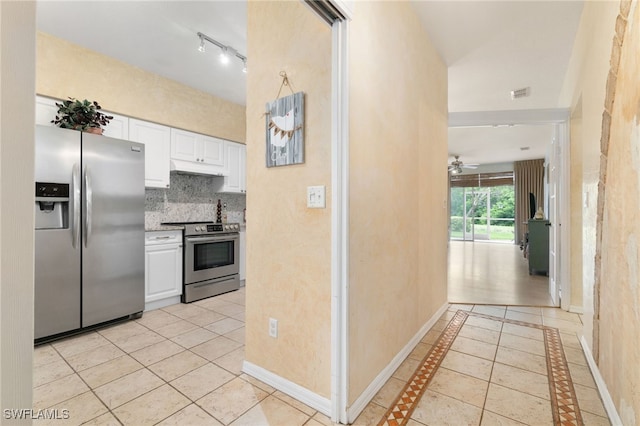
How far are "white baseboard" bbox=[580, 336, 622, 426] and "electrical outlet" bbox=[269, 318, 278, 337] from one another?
177 centimetres

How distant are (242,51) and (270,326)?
2790mm

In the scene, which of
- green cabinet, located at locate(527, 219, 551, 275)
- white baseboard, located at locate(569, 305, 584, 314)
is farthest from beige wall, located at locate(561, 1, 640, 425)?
green cabinet, located at locate(527, 219, 551, 275)

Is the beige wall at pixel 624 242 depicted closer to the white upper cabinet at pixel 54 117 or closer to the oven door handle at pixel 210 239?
the oven door handle at pixel 210 239

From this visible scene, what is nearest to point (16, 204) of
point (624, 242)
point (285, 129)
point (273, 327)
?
point (285, 129)

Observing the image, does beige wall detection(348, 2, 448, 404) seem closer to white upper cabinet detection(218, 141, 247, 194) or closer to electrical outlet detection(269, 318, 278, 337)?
electrical outlet detection(269, 318, 278, 337)

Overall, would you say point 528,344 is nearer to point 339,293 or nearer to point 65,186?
point 339,293

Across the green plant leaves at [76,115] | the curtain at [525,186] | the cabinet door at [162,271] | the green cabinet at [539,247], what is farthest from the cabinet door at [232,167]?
the curtain at [525,186]

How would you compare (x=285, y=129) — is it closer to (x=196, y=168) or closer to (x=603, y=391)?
(x=603, y=391)

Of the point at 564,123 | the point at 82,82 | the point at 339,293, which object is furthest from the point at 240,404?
the point at 564,123

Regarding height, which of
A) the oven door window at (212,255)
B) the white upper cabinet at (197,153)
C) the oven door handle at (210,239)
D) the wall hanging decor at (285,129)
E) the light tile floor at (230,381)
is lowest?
the light tile floor at (230,381)

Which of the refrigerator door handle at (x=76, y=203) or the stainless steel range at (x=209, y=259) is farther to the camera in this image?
the stainless steel range at (x=209, y=259)

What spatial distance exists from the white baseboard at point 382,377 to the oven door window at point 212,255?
8.65ft

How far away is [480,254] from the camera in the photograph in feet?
24.4

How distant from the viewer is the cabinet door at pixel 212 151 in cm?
411
